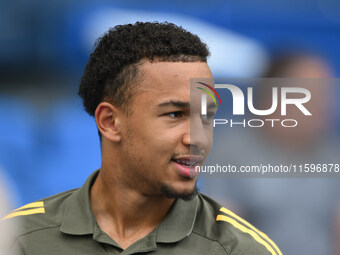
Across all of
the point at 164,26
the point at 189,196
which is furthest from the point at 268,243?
the point at 164,26

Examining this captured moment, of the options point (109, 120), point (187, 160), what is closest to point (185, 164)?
point (187, 160)

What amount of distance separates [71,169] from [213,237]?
4.31 ft

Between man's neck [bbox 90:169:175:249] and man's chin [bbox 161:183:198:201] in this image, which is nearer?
man's chin [bbox 161:183:198:201]

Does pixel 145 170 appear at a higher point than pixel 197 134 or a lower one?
lower

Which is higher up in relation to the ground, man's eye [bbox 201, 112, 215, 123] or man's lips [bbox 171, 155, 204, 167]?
man's eye [bbox 201, 112, 215, 123]

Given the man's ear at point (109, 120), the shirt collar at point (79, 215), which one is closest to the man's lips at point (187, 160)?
the man's ear at point (109, 120)

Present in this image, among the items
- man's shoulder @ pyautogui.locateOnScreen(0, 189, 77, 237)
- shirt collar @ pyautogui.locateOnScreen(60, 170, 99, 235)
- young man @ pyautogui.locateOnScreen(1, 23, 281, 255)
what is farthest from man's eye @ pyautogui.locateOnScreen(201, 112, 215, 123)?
man's shoulder @ pyautogui.locateOnScreen(0, 189, 77, 237)

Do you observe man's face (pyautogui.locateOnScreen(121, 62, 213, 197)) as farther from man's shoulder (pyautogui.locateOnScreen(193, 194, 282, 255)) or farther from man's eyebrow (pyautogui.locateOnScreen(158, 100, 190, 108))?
man's shoulder (pyautogui.locateOnScreen(193, 194, 282, 255))

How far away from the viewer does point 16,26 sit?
3.06m

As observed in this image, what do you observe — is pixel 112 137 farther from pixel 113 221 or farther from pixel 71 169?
pixel 71 169

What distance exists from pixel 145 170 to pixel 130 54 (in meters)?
0.43

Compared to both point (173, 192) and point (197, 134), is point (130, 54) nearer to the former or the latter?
point (197, 134)

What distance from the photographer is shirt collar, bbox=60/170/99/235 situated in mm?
1878

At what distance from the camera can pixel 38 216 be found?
198 centimetres
